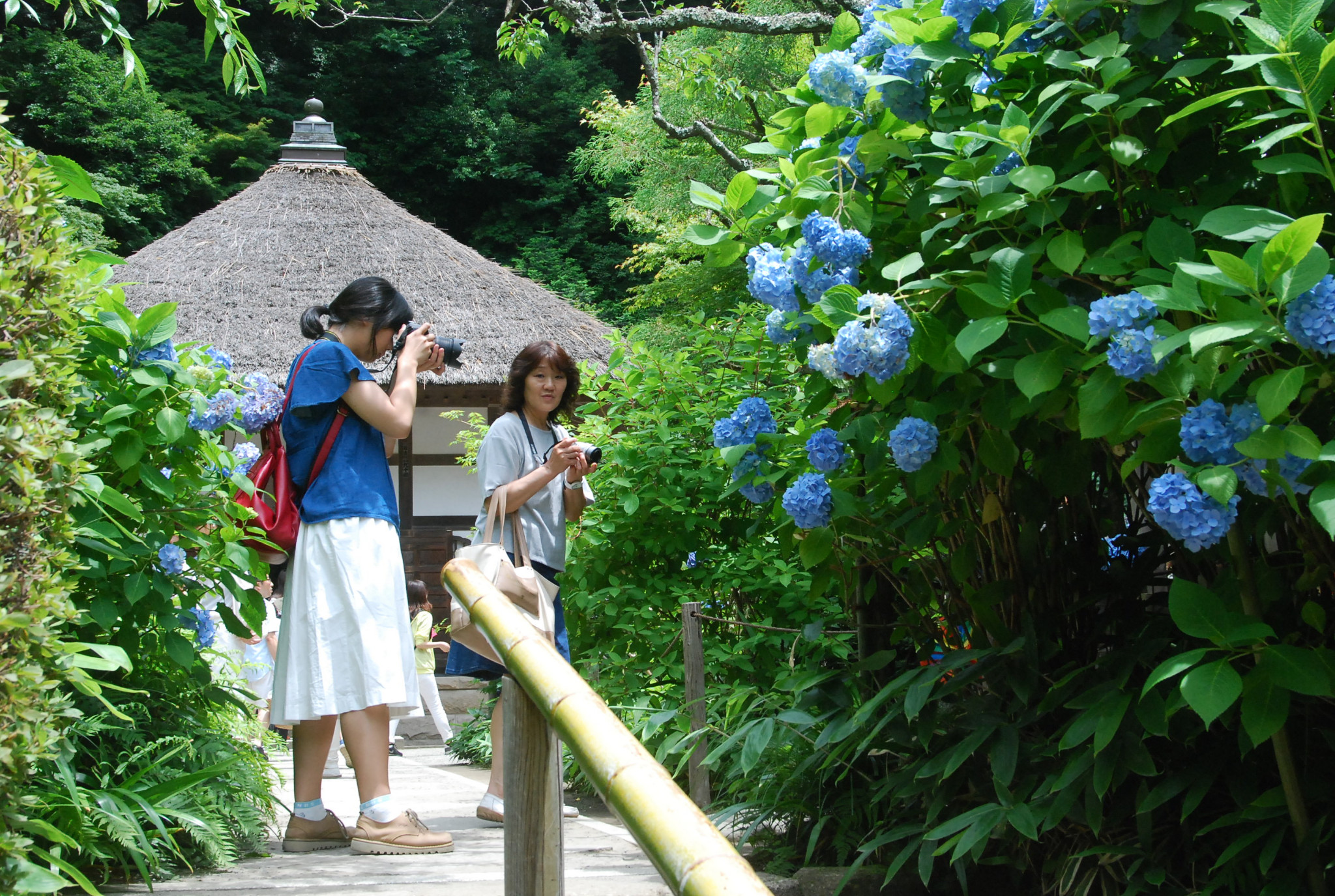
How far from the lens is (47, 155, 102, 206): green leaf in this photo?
2.03m

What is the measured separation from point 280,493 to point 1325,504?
261 centimetres

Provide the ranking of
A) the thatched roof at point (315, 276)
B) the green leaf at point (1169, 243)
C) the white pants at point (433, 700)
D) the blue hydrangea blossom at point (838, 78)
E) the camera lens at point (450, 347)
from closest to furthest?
the green leaf at point (1169, 243) < the blue hydrangea blossom at point (838, 78) < the camera lens at point (450, 347) < the white pants at point (433, 700) < the thatched roof at point (315, 276)

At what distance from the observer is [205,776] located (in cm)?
270

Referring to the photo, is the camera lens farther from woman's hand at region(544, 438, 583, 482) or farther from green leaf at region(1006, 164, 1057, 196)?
green leaf at region(1006, 164, 1057, 196)

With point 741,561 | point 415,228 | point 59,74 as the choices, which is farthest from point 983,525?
point 59,74

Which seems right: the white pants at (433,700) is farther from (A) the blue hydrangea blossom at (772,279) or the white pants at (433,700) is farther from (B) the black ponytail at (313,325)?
(A) the blue hydrangea blossom at (772,279)

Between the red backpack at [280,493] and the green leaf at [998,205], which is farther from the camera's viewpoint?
the red backpack at [280,493]

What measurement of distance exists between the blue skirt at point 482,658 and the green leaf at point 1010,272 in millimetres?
2066

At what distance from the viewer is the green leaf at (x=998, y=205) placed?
5.77ft

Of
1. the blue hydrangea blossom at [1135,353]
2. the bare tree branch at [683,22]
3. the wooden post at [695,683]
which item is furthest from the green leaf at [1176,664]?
the bare tree branch at [683,22]

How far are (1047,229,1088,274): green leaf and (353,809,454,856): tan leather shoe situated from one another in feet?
7.33

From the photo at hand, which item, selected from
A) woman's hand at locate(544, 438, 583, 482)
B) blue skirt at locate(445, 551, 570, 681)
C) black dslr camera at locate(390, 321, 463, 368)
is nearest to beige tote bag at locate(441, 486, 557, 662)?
blue skirt at locate(445, 551, 570, 681)

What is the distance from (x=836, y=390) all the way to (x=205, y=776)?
1767mm

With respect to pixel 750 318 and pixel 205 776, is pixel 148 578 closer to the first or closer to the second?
pixel 205 776
